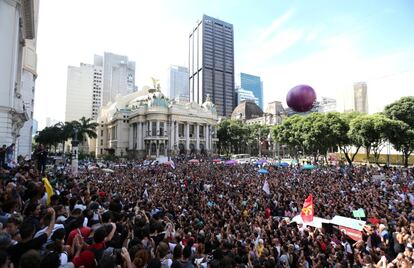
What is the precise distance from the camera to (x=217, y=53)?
487 feet

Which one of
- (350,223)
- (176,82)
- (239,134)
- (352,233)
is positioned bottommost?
(352,233)

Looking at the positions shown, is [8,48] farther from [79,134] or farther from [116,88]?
[116,88]

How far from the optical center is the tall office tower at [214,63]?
476ft

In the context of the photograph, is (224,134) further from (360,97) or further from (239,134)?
(360,97)

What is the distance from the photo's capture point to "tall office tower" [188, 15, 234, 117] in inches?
5709

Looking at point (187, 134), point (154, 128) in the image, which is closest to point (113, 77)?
point (154, 128)

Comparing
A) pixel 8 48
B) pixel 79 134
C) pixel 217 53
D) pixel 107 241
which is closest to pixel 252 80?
pixel 217 53

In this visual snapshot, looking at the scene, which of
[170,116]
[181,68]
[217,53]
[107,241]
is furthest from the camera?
[181,68]

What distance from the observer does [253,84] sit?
191 metres

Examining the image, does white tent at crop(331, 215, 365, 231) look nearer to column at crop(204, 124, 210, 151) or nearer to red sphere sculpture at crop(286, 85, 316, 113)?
red sphere sculpture at crop(286, 85, 316, 113)

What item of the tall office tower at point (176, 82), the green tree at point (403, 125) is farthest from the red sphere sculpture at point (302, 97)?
the tall office tower at point (176, 82)

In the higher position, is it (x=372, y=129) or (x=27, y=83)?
(x=27, y=83)

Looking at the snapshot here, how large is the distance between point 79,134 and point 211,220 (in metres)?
65.1

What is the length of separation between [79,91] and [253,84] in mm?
113578
